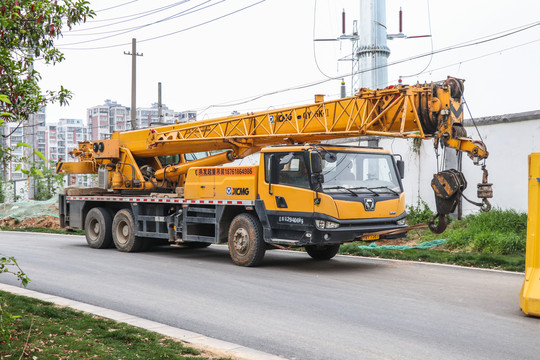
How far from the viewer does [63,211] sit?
61.5 ft

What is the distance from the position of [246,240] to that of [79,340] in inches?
256

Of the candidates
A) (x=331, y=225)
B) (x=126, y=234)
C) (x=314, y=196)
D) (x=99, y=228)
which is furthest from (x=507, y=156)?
(x=99, y=228)

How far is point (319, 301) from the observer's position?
8.95 metres

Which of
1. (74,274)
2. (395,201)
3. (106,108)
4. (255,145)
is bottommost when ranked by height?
(74,274)

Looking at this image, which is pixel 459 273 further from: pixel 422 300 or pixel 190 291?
pixel 190 291

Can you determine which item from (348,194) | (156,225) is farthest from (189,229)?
(348,194)

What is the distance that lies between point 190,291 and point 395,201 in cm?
475

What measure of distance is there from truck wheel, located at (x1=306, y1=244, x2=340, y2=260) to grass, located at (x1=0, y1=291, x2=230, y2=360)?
6.95m

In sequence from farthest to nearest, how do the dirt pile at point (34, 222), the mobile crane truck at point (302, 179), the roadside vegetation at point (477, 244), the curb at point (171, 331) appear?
the dirt pile at point (34, 222) < the roadside vegetation at point (477, 244) < the mobile crane truck at point (302, 179) < the curb at point (171, 331)

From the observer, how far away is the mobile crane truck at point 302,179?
1070 centimetres

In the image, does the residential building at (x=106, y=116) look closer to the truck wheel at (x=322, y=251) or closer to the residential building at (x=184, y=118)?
the residential building at (x=184, y=118)

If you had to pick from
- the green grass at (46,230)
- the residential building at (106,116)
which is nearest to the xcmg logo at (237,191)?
the green grass at (46,230)

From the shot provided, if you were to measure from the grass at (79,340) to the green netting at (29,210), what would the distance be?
2259cm

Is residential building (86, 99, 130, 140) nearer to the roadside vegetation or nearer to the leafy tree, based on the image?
the roadside vegetation
